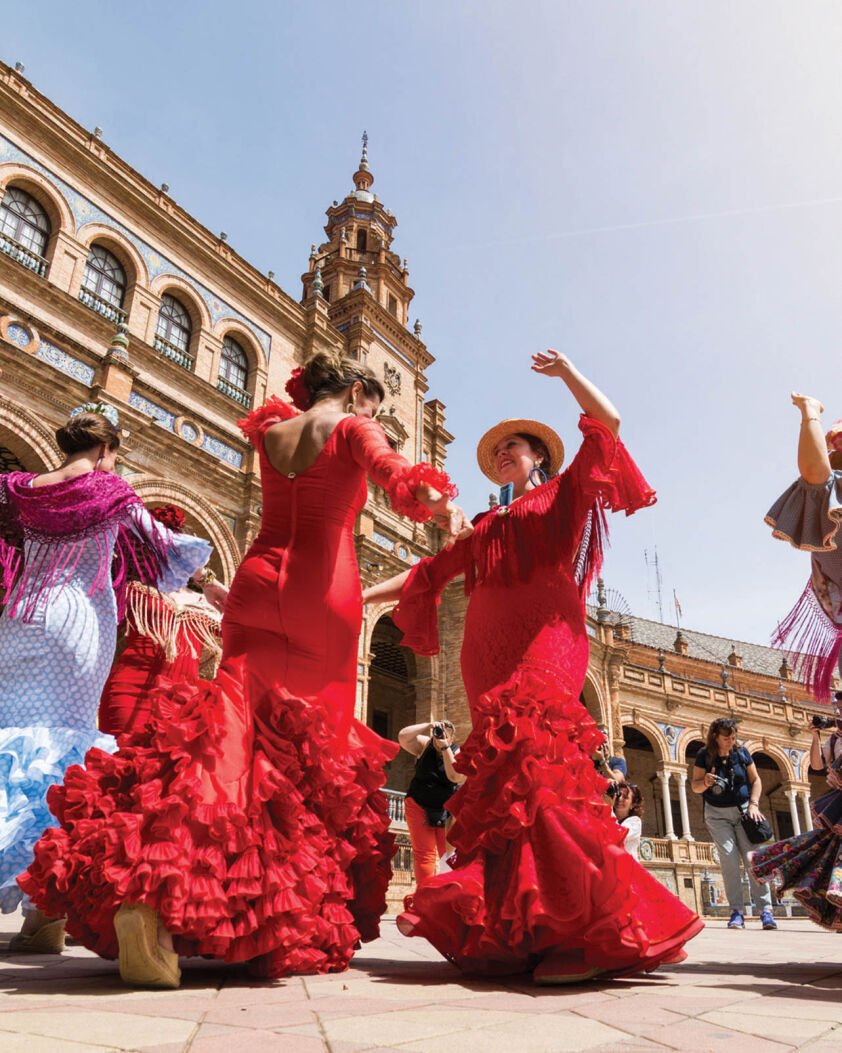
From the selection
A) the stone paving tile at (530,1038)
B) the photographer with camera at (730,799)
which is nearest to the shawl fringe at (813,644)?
the stone paving tile at (530,1038)

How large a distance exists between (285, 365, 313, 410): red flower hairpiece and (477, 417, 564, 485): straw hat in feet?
2.47

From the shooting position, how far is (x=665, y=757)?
25.1 m

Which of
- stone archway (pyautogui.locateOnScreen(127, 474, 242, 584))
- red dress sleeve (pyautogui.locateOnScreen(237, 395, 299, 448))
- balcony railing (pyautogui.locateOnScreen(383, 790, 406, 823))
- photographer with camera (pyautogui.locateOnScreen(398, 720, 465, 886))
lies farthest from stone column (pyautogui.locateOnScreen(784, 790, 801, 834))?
red dress sleeve (pyautogui.locateOnScreen(237, 395, 299, 448))

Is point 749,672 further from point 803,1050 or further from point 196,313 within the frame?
point 803,1050

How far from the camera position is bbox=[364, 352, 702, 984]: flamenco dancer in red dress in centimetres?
206

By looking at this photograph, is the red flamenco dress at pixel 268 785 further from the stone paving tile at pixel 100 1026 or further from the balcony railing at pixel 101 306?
the balcony railing at pixel 101 306

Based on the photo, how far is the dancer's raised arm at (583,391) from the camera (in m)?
2.51

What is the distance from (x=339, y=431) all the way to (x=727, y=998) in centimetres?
191

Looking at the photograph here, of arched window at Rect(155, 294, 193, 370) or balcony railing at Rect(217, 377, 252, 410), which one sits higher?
arched window at Rect(155, 294, 193, 370)

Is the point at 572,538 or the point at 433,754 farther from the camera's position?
the point at 433,754

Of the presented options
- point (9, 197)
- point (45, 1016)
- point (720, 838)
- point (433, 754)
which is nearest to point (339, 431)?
point (45, 1016)

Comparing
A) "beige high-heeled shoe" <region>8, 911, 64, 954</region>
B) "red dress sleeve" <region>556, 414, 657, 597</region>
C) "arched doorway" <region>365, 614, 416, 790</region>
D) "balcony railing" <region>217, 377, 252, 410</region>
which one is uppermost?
"balcony railing" <region>217, 377, 252, 410</region>

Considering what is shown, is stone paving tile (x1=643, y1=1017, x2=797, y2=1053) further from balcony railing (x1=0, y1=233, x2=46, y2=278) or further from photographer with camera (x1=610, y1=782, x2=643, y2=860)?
balcony railing (x1=0, y1=233, x2=46, y2=278)

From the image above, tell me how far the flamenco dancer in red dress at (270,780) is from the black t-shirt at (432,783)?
110 inches
